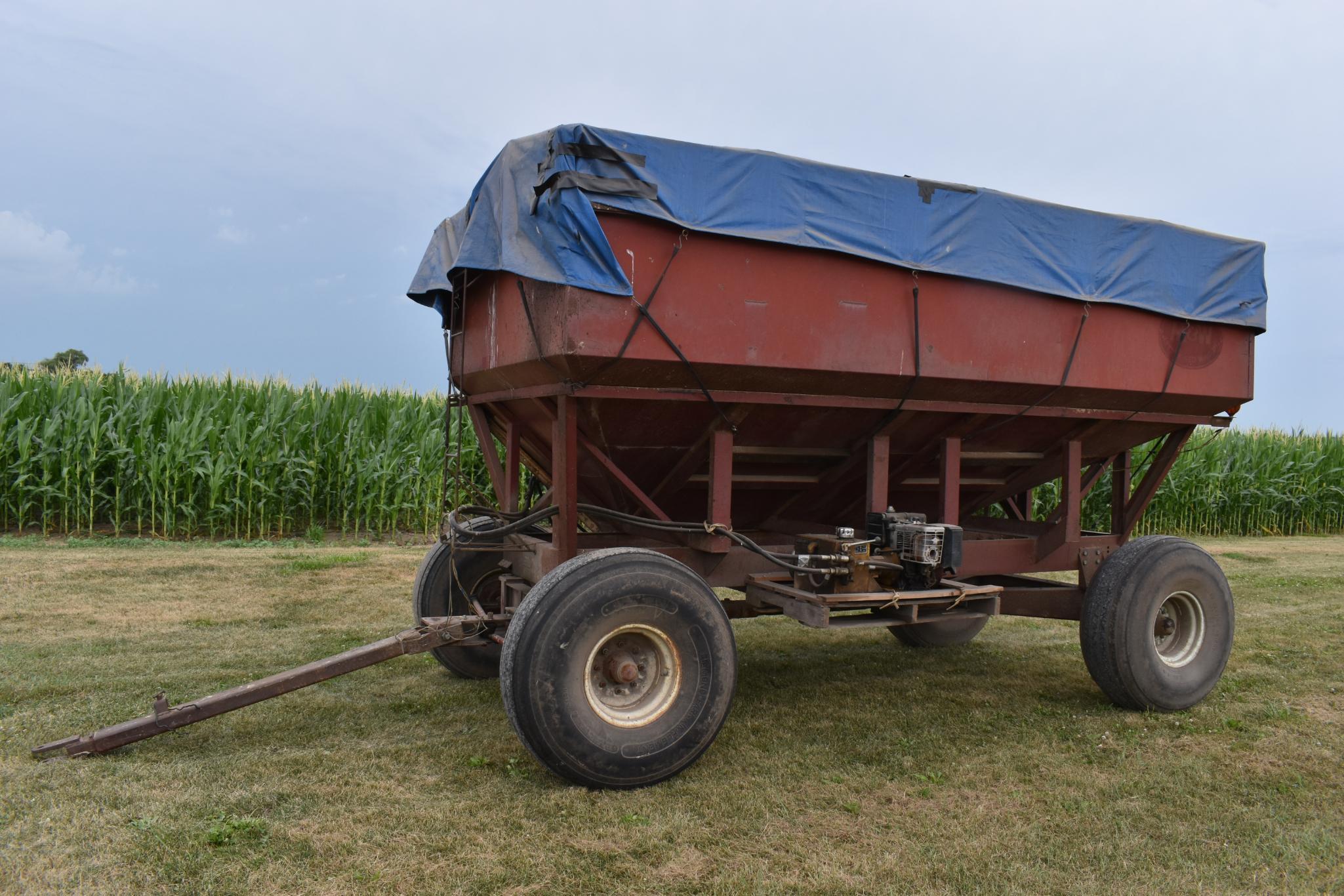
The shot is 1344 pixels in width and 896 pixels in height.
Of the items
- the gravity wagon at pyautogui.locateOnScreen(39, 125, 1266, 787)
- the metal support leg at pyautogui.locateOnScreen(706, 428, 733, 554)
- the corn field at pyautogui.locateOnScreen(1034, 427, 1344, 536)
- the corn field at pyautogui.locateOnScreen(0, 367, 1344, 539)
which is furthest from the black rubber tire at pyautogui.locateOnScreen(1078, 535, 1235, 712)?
the corn field at pyautogui.locateOnScreen(1034, 427, 1344, 536)

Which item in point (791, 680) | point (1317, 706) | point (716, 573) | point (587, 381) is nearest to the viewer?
point (587, 381)

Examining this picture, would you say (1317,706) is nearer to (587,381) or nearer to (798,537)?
(798,537)

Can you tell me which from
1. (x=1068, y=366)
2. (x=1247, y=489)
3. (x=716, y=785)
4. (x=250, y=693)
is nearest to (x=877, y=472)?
(x=1068, y=366)

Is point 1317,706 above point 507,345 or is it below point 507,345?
below

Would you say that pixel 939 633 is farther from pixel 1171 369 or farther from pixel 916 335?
pixel 916 335

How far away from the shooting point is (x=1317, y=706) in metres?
5.51

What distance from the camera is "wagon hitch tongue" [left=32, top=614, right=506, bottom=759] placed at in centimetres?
402

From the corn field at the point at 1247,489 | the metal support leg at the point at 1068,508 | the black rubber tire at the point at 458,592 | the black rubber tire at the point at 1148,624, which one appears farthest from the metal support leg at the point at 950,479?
the corn field at the point at 1247,489

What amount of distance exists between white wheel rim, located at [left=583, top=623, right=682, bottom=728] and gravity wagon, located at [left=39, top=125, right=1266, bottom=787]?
0.02 meters

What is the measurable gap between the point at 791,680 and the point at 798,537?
1350 mm

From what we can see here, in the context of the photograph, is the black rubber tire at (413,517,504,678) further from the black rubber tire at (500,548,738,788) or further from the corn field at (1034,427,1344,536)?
the corn field at (1034,427,1344,536)

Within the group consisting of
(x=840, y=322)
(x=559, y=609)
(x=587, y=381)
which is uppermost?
(x=840, y=322)

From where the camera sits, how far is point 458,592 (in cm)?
587

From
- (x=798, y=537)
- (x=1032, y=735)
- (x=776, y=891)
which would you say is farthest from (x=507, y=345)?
(x=1032, y=735)
